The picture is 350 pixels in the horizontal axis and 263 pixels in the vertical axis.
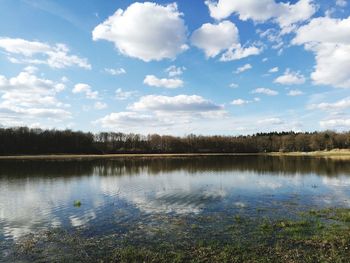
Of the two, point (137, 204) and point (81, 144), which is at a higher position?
point (81, 144)

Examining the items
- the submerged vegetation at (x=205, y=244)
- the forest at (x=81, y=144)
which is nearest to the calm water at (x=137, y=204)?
the submerged vegetation at (x=205, y=244)

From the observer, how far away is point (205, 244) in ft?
51.0

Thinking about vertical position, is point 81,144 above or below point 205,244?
above

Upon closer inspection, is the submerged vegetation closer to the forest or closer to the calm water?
the calm water

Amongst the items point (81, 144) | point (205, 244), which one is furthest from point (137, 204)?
point (81, 144)

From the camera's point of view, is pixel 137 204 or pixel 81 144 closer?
pixel 137 204

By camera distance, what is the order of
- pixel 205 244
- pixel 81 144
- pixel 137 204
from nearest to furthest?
pixel 205 244 → pixel 137 204 → pixel 81 144

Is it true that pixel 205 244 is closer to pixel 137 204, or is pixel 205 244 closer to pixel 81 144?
pixel 137 204

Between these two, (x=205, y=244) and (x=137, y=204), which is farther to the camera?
(x=137, y=204)

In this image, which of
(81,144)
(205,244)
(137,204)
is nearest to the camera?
(205,244)

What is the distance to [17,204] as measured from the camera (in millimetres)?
28062

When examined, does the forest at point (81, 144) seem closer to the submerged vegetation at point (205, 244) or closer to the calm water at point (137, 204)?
the calm water at point (137, 204)

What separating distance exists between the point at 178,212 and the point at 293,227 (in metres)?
8.58

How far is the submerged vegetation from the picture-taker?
13.7 meters
